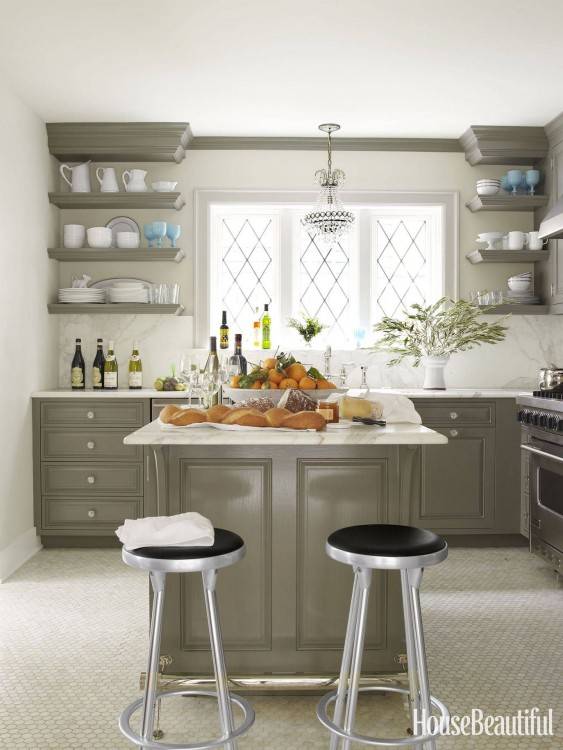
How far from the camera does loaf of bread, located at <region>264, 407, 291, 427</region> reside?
7.70 feet

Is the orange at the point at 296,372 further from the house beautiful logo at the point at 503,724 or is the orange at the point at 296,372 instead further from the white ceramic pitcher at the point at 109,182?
the white ceramic pitcher at the point at 109,182

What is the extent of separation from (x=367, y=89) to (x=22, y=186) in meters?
2.06

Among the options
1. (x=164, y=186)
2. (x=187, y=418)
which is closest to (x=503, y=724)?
(x=187, y=418)

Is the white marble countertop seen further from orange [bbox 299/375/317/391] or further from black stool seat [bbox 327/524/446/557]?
orange [bbox 299/375/317/391]

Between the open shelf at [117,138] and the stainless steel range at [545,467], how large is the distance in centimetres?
272

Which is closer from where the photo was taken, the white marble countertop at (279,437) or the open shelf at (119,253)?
the white marble countertop at (279,437)

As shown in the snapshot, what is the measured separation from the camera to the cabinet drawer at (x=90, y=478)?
4.48m

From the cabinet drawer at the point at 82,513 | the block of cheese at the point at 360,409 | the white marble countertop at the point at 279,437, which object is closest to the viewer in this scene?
the white marble countertop at the point at 279,437

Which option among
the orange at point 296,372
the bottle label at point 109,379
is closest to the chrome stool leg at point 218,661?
the orange at point 296,372

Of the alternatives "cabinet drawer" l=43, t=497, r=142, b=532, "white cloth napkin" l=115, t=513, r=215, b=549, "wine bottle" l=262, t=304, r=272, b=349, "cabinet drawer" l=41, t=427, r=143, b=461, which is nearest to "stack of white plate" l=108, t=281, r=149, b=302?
"wine bottle" l=262, t=304, r=272, b=349

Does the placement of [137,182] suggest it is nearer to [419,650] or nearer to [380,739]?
[419,650]

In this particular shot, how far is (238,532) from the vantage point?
248cm

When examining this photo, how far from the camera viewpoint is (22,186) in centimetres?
434

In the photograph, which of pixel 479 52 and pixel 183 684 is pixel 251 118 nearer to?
pixel 479 52
